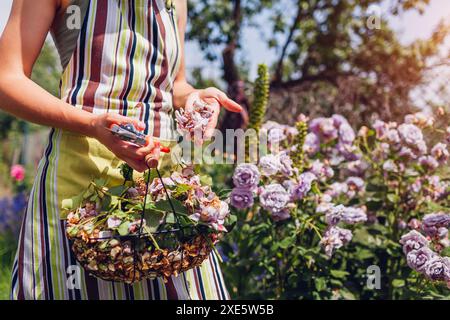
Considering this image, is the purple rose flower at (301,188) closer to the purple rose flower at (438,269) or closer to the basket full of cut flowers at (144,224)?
the purple rose flower at (438,269)

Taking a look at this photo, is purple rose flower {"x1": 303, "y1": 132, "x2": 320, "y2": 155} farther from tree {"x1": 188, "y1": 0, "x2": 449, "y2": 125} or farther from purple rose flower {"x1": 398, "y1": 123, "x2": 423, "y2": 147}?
tree {"x1": 188, "y1": 0, "x2": 449, "y2": 125}

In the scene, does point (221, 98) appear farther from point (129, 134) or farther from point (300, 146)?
point (300, 146)

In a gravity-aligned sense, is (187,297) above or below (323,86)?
below

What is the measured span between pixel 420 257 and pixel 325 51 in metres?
4.51

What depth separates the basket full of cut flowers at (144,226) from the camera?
1.04m

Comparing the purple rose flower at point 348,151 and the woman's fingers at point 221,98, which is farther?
the purple rose flower at point 348,151

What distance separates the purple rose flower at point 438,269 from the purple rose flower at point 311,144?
756 mm

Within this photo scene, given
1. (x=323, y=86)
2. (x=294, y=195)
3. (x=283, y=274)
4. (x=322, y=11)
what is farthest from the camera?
(x=322, y=11)

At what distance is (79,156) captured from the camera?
1184 mm

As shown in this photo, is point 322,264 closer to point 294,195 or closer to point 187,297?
point 294,195

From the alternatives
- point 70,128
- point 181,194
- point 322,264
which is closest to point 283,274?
point 322,264

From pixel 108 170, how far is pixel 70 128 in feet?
0.44

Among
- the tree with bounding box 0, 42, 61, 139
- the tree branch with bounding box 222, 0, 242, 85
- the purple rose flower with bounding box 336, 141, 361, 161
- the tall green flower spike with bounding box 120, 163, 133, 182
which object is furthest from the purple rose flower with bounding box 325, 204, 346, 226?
the tree with bounding box 0, 42, 61, 139

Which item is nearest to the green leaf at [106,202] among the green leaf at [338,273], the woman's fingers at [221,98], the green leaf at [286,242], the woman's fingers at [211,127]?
the woman's fingers at [211,127]
